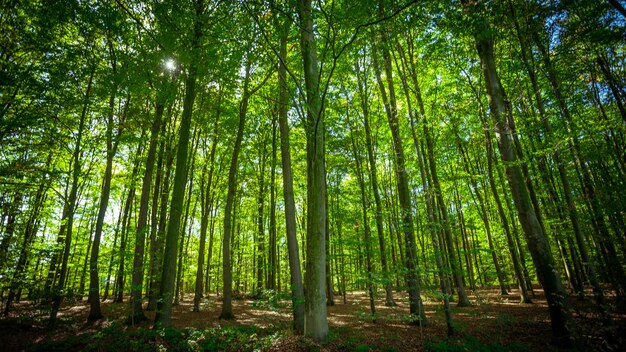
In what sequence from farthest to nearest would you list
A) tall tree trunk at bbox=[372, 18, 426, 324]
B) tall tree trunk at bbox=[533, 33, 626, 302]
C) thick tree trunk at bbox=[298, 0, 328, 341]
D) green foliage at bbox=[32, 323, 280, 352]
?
tall tree trunk at bbox=[372, 18, 426, 324] → tall tree trunk at bbox=[533, 33, 626, 302] → green foliage at bbox=[32, 323, 280, 352] → thick tree trunk at bbox=[298, 0, 328, 341]

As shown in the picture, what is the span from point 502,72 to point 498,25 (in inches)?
184

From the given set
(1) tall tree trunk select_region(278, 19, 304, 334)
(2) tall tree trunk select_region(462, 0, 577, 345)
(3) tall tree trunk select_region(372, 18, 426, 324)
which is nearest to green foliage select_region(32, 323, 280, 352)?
(1) tall tree trunk select_region(278, 19, 304, 334)

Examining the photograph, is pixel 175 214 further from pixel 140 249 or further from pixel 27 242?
pixel 27 242

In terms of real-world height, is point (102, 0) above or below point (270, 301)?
above

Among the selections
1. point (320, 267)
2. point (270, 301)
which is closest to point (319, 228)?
point (320, 267)

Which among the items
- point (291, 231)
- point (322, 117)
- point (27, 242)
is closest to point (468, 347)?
point (291, 231)

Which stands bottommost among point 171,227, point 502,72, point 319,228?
point 319,228

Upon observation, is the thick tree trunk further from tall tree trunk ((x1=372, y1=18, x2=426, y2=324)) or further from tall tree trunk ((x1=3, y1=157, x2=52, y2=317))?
tall tree trunk ((x1=3, y1=157, x2=52, y2=317))

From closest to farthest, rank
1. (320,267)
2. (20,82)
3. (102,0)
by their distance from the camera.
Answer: (320,267), (102,0), (20,82)

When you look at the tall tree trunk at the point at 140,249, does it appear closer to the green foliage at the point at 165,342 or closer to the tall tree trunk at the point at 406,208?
the green foliage at the point at 165,342

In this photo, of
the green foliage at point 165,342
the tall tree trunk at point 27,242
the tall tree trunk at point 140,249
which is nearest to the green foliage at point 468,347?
the green foliage at point 165,342

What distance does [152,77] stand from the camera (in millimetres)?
7914

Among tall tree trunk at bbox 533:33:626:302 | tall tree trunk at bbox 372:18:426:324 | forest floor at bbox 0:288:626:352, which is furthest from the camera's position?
tall tree trunk at bbox 372:18:426:324

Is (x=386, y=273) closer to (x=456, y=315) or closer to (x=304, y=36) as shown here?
(x=456, y=315)
